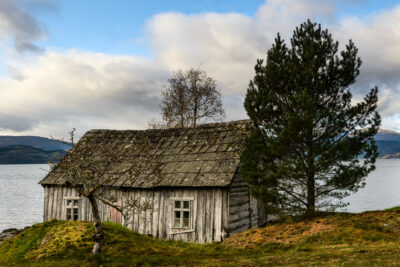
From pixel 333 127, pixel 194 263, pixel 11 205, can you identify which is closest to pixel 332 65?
pixel 333 127

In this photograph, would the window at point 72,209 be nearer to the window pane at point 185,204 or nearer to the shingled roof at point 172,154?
the shingled roof at point 172,154

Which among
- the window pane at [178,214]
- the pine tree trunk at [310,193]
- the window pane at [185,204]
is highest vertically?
the pine tree trunk at [310,193]

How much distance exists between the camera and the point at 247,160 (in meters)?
16.6

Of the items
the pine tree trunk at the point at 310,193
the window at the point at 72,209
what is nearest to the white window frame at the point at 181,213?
the pine tree trunk at the point at 310,193

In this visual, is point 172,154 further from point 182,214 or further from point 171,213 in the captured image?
point 182,214

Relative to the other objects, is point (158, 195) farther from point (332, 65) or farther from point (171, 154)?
point (332, 65)

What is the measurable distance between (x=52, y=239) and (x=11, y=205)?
46.1m

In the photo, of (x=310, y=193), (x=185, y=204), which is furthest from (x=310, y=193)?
(x=185, y=204)

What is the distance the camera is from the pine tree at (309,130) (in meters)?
15.4

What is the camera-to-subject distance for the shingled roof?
18.7 meters

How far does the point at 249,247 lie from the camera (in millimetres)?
14570

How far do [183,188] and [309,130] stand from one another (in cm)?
749

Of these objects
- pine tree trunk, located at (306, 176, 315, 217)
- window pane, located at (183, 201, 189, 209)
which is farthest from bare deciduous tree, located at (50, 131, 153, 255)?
pine tree trunk, located at (306, 176, 315, 217)

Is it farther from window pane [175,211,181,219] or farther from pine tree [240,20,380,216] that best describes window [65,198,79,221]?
pine tree [240,20,380,216]
